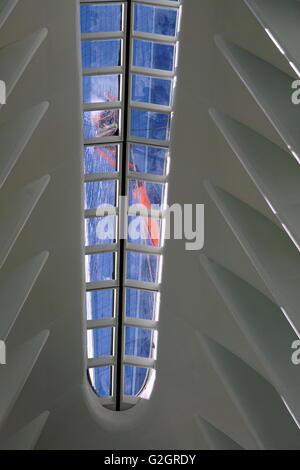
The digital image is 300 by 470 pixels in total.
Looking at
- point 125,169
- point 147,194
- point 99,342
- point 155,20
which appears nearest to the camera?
point 155,20

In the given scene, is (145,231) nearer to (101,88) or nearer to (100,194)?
(100,194)

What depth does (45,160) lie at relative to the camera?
16.2 metres

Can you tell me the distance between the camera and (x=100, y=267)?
2338 centimetres

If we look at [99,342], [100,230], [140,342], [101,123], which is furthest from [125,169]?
[140,342]

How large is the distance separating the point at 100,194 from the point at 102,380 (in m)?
9.04

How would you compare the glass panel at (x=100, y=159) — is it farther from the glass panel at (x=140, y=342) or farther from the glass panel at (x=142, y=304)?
the glass panel at (x=140, y=342)

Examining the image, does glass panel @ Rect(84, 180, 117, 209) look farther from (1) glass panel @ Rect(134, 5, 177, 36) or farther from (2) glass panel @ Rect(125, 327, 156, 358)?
(2) glass panel @ Rect(125, 327, 156, 358)

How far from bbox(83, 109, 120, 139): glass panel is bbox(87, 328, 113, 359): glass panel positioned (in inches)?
323

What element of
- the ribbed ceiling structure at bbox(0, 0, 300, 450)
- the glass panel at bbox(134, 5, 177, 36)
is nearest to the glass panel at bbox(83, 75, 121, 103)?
the glass panel at bbox(134, 5, 177, 36)

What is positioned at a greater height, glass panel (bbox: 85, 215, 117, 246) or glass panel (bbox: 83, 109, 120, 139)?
glass panel (bbox: 83, 109, 120, 139)

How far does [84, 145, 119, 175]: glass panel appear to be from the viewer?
2017 centimetres

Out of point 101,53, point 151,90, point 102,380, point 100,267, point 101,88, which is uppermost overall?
point 101,53
